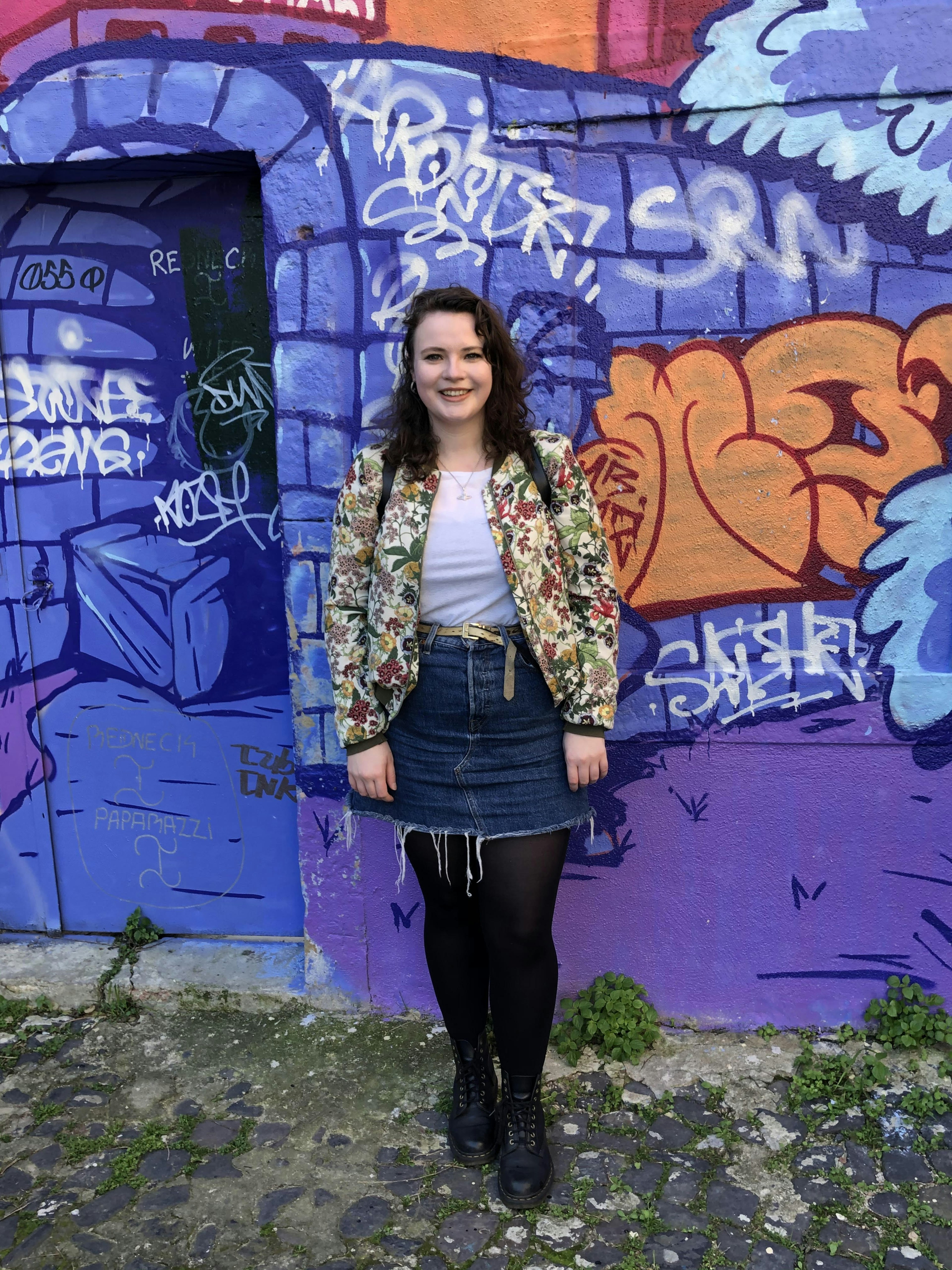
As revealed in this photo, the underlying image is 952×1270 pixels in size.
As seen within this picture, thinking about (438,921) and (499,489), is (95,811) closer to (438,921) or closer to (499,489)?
(438,921)

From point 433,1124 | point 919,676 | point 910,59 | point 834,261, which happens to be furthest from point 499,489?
point 433,1124

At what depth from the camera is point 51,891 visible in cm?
367

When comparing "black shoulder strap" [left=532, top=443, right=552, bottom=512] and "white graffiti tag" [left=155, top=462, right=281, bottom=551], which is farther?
"white graffiti tag" [left=155, top=462, right=281, bottom=551]

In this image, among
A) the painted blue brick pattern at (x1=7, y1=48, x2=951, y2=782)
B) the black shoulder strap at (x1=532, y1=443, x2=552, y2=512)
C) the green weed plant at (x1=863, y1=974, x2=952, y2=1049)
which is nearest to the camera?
the black shoulder strap at (x1=532, y1=443, x2=552, y2=512)

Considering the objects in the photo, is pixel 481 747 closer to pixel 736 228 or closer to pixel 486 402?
pixel 486 402

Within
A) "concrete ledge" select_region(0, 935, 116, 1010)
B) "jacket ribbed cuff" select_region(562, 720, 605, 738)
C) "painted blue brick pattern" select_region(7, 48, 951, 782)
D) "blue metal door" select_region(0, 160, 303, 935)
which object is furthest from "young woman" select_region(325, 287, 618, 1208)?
"concrete ledge" select_region(0, 935, 116, 1010)

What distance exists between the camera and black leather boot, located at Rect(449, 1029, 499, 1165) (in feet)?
8.44

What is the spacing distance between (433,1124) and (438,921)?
64 cm

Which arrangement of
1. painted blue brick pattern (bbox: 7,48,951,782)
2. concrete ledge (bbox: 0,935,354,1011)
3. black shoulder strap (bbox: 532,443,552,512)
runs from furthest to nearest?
concrete ledge (bbox: 0,935,354,1011)
painted blue brick pattern (bbox: 7,48,951,782)
black shoulder strap (bbox: 532,443,552,512)

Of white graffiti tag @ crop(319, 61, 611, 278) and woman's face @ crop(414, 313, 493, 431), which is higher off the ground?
white graffiti tag @ crop(319, 61, 611, 278)

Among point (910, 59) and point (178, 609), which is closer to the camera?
point (910, 59)

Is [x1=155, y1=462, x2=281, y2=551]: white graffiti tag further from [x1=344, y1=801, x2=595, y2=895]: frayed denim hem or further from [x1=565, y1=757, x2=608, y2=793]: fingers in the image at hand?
[x1=565, y1=757, x2=608, y2=793]: fingers

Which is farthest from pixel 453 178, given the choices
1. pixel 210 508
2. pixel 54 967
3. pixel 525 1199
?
pixel 54 967

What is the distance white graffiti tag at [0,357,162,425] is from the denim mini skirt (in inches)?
63.0
